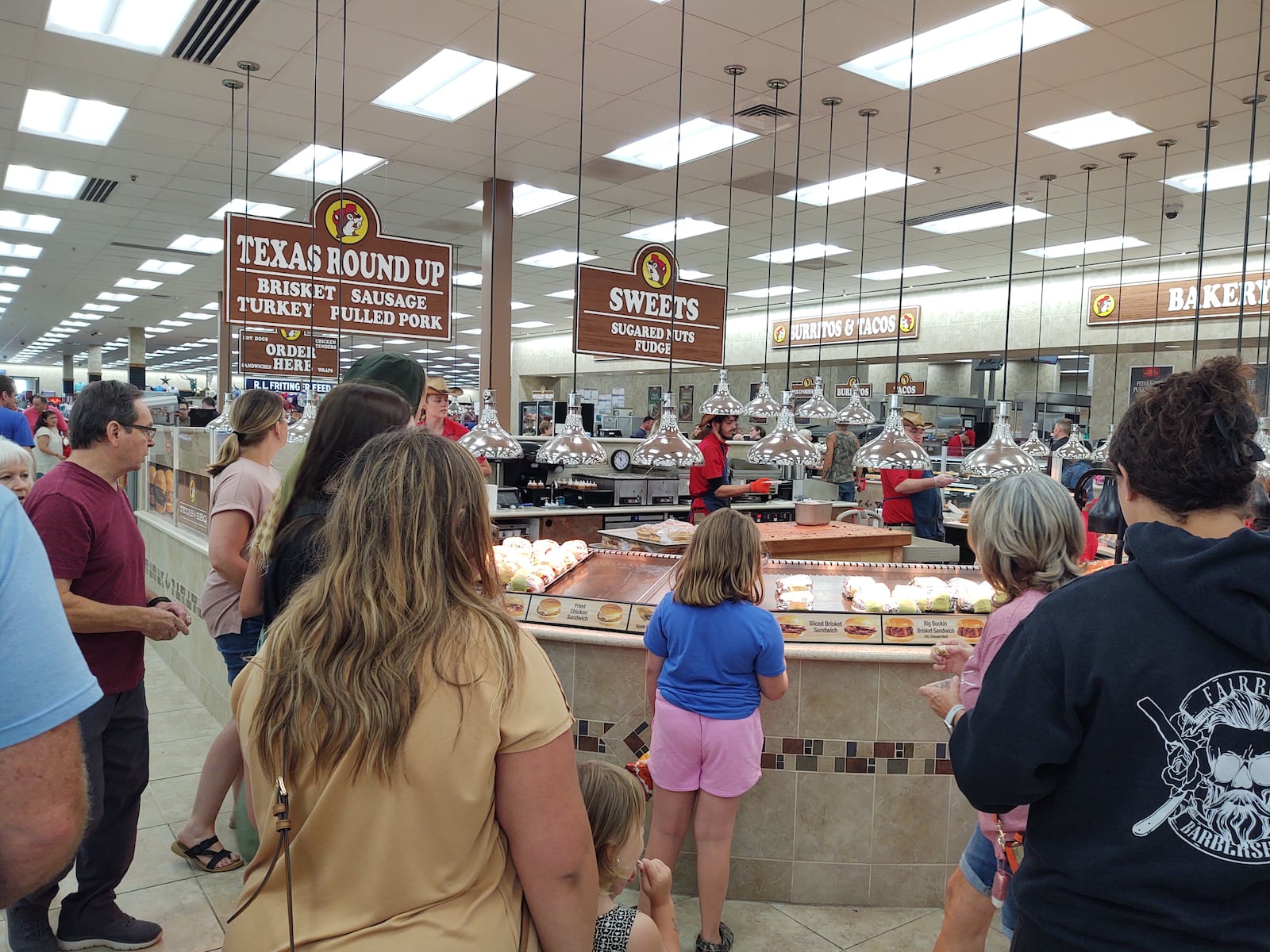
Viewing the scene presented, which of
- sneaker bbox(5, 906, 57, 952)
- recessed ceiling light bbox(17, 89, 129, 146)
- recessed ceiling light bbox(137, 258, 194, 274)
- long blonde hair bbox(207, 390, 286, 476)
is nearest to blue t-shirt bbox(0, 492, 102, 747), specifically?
sneaker bbox(5, 906, 57, 952)

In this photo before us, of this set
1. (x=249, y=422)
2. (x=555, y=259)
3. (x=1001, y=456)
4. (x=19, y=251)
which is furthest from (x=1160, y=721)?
(x=19, y=251)

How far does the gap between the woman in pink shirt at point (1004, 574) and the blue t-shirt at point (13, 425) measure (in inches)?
295

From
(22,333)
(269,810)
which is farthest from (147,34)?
(22,333)

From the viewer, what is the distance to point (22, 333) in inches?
909

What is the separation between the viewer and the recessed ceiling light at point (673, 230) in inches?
395

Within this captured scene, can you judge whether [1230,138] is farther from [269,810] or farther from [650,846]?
[269,810]

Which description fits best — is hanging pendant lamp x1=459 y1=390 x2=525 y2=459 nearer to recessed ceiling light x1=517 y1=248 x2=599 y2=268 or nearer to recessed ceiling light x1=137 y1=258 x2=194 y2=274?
recessed ceiling light x1=517 y1=248 x2=599 y2=268

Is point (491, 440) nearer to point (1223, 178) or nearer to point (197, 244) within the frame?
point (1223, 178)

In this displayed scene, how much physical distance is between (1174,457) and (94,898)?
134 inches

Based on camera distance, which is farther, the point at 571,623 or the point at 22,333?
the point at 22,333

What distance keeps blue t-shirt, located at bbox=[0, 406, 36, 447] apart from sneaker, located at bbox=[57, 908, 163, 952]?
537 cm

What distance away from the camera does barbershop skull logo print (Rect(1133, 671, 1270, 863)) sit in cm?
127

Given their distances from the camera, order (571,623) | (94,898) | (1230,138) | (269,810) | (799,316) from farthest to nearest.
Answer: (799,316) → (1230,138) → (571,623) → (94,898) → (269,810)

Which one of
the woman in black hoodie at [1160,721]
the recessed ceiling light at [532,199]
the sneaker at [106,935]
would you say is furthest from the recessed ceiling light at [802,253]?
the woman in black hoodie at [1160,721]
